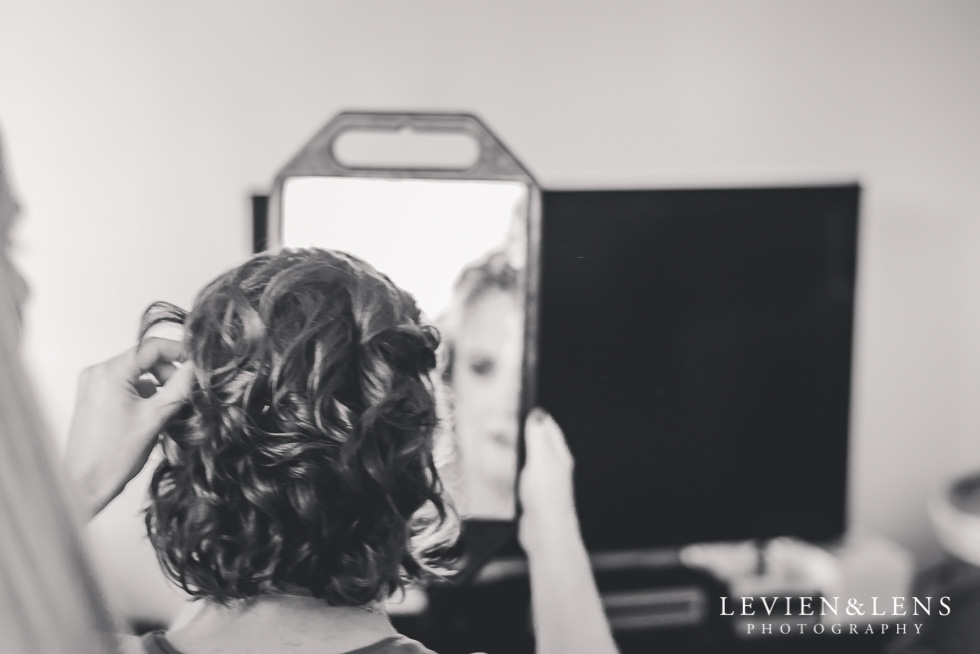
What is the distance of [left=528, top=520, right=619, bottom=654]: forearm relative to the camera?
52 cm

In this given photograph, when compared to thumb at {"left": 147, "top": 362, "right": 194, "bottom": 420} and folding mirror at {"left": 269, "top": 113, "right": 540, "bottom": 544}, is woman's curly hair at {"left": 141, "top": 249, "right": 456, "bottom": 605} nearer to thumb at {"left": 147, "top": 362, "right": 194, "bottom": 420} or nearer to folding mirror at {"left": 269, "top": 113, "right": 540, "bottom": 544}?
thumb at {"left": 147, "top": 362, "right": 194, "bottom": 420}

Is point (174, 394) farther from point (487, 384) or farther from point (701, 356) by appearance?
point (701, 356)

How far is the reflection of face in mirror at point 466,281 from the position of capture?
61 centimetres

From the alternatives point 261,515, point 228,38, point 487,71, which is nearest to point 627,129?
point 487,71

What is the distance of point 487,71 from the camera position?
0.96 meters

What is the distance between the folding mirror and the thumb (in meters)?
0.18

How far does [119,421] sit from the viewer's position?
452 mm

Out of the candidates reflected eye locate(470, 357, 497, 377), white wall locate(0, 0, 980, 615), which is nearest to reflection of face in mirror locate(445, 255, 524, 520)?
reflected eye locate(470, 357, 497, 377)

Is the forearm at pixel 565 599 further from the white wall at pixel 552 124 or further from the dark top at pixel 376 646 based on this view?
the white wall at pixel 552 124

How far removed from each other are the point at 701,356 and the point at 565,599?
0.41 metres

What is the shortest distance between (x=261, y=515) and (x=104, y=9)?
57cm

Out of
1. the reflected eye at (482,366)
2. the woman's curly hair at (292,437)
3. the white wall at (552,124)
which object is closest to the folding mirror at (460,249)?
the reflected eye at (482,366)

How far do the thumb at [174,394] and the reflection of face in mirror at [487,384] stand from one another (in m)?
0.24

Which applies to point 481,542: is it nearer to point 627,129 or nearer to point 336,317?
point 336,317
